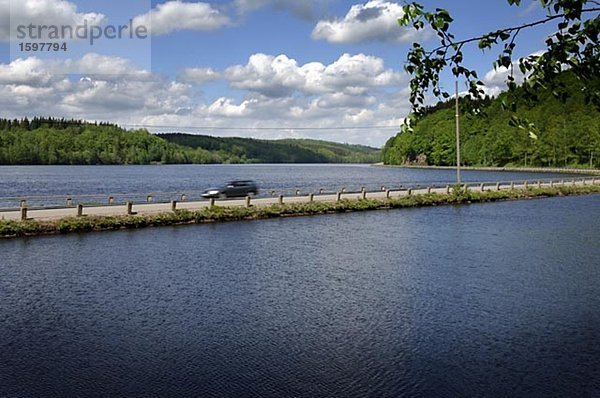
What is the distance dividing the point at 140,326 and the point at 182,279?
6.07m

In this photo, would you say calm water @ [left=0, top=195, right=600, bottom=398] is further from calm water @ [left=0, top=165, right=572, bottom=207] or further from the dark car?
calm water @ [left=0, top=165, right=572, bottom=207]

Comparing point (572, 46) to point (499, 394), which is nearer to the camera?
point (572, 46)

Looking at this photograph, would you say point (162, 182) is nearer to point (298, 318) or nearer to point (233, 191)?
point (233, 191)

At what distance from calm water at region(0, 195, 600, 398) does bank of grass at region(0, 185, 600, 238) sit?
6.50 feet

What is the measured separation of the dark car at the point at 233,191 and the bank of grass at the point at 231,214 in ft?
32.9

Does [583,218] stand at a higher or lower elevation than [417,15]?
lower

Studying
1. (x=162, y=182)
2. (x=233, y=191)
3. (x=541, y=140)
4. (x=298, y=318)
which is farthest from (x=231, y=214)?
(x=541, y=140)

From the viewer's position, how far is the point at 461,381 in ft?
34.8

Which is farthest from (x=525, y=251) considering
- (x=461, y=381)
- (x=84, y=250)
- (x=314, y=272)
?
(x=84, y=250)

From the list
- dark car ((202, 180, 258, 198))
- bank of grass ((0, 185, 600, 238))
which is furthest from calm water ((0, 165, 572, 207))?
bank of grass ((0, 185, 600, 238))

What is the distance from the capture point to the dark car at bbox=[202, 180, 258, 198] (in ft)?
168

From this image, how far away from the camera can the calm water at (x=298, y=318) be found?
1062 cm

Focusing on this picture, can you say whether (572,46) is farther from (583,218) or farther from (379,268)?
(583,218)

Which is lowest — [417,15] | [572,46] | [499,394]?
[499,394]
